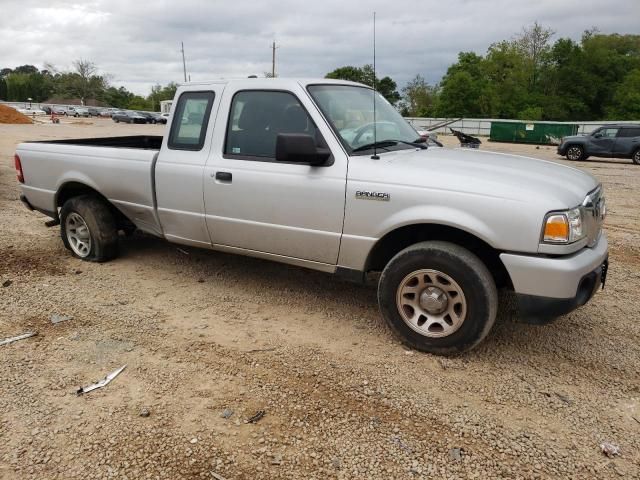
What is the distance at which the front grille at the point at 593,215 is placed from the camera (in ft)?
11.0

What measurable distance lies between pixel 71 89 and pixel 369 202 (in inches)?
4471

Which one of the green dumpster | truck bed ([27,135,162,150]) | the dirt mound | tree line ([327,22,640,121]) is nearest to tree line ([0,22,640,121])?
tree line ([327,22,640,121])

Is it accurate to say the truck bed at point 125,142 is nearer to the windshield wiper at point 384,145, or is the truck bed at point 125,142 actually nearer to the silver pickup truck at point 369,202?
the silver pickup truck at point 369,202

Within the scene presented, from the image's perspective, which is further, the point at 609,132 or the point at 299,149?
the point at 609,132

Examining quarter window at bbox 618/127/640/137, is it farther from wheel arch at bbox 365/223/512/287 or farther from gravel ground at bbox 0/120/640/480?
wheel arch at bbox 365/223/512/287

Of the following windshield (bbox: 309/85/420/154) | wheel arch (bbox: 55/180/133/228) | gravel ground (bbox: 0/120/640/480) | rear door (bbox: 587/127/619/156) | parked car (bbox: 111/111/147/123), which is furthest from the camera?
parked car (bbox: 111/111/147/123)

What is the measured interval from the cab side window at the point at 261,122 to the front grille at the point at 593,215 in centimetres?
201

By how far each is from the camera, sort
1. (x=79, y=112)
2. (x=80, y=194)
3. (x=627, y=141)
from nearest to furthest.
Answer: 1. (x=80, y=194)
2. (x=627, y=141)
3. (x=79, y=112)

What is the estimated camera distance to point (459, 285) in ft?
11.0

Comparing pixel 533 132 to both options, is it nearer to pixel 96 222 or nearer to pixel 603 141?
pixel 603 141

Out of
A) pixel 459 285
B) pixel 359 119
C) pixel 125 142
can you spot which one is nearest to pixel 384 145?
pixel 359 119

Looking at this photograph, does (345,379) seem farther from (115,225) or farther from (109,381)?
(115,225)

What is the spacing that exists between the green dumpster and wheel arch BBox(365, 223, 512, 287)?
116 feet

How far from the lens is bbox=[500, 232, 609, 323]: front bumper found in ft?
10.2
